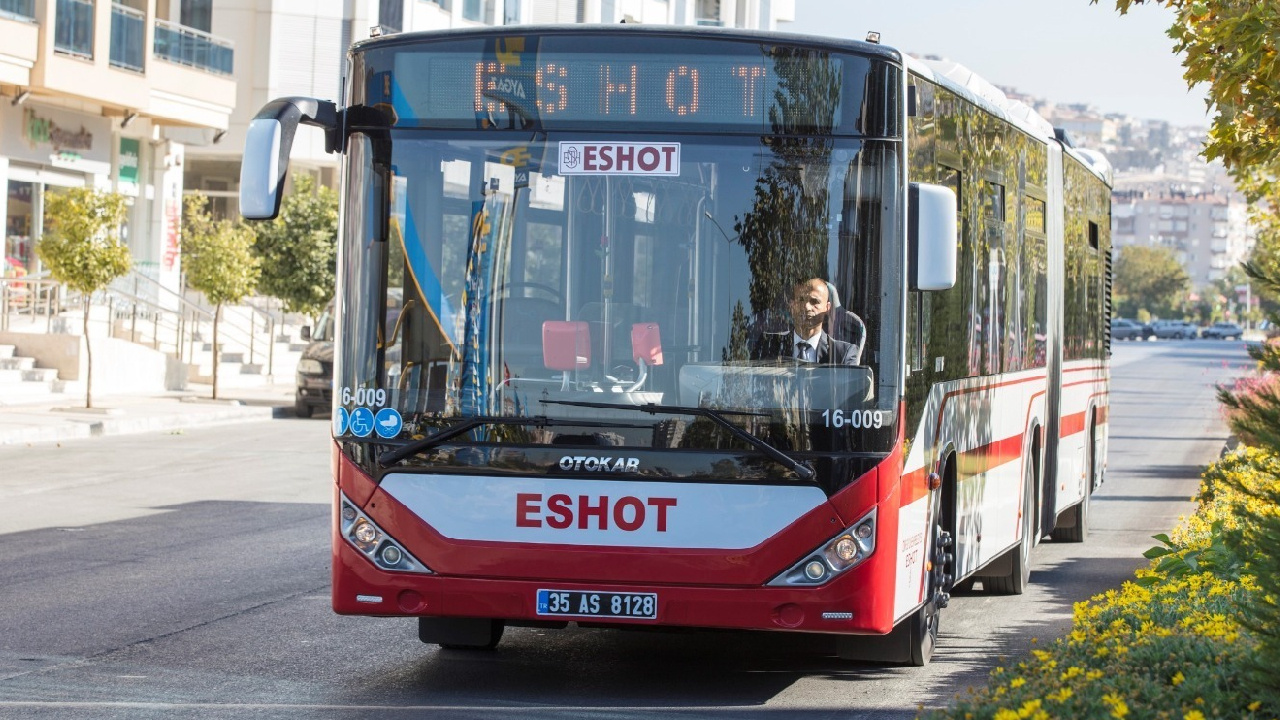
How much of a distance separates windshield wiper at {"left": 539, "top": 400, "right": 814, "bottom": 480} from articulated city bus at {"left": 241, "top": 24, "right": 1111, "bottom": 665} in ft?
0.04

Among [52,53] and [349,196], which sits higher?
[52,53]

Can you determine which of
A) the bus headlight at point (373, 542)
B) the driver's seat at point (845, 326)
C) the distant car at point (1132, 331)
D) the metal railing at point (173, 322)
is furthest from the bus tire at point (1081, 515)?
the distant car at point (1132, 331)

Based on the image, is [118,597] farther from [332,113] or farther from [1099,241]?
[1099,241]

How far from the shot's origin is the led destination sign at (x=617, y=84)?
7.68m

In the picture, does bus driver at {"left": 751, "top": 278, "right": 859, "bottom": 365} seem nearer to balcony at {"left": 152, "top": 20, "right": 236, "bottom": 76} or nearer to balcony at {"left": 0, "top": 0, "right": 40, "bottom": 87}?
balcony at {"left": 0, "top": 0, "right": 40, "bottom": 87}

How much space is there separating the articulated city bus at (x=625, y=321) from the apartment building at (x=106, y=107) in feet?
87.6

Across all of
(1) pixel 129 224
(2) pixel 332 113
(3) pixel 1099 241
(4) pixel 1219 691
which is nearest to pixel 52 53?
(1) pixel 129 224

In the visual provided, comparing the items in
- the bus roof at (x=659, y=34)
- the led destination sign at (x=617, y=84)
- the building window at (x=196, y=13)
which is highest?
the building window at (x=196, y=13)

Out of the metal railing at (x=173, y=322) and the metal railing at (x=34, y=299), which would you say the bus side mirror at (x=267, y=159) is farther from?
the metal railing at (x=34, y=299)

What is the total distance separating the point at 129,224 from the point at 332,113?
115ft

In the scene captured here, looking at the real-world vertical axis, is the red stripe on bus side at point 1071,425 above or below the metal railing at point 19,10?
below

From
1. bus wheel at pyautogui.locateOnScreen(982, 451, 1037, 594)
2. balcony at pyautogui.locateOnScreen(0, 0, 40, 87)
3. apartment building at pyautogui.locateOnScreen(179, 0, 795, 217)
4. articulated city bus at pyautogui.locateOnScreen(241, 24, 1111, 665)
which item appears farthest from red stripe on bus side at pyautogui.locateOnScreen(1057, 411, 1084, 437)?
apartment building at pyautogui.locateOnScreen(179, 0, 795, 217)

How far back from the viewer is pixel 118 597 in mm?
10898

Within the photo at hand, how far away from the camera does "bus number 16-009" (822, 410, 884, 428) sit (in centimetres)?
755
